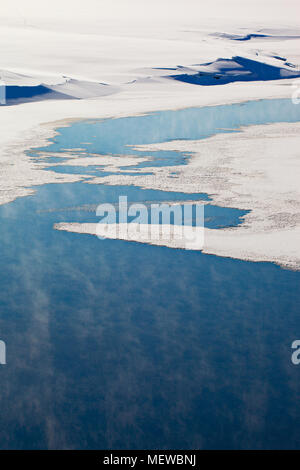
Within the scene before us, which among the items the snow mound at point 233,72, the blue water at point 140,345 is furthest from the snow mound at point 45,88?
the blue water at point 140,345

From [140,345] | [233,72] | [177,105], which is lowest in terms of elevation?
[140,345]

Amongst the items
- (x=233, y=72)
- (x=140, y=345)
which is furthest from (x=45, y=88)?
(x=140, y=345)

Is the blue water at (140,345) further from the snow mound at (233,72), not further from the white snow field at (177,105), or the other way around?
the snow mound at (233,72)

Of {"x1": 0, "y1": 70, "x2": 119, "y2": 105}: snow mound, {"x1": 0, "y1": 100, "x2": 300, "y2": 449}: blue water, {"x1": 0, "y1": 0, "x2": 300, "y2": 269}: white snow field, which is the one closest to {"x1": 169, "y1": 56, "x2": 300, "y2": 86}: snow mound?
{"x1": 0, "y1": 0, "x2": 300, "y2": 269}: white snow field

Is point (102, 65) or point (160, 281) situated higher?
point (102, 65)

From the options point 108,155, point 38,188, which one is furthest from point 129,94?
point 38,188

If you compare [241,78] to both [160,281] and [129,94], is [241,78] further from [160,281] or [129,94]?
[160,281]

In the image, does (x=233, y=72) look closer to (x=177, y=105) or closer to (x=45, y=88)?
(x=177, y=105)
